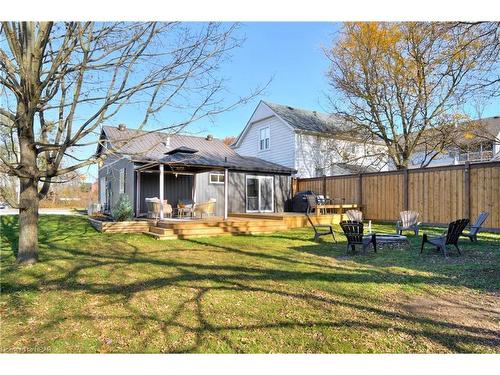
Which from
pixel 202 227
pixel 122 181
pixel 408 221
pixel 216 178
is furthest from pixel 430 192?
pixel 122 181

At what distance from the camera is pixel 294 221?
13.6 m

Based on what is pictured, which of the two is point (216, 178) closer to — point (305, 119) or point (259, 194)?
point (259, 194)

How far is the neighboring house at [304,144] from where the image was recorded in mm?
20219

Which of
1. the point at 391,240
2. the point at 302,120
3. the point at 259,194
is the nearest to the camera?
the point at 391,240

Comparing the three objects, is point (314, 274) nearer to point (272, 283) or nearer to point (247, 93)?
point (272, 283)

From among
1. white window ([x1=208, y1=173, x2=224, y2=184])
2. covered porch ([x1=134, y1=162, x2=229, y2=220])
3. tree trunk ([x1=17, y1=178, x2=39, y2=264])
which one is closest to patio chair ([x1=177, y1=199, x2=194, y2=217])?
covered porch ([x1=134, y1=162, x2=229, y2=220])

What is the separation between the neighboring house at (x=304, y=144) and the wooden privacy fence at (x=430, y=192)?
4.01 metres

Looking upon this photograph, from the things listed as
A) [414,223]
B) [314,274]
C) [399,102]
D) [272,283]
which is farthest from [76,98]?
[399,102]

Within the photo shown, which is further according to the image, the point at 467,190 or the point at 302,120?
the point at 302,120

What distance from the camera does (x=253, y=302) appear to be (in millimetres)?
4117

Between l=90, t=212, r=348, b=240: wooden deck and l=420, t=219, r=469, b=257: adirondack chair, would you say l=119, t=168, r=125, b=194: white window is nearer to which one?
l=90, t=212, r=348, b=240: wooden deck

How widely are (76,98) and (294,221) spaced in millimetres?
9822

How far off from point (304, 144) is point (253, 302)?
1715cm

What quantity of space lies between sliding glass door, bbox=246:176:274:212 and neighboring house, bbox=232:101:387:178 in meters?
2.82
